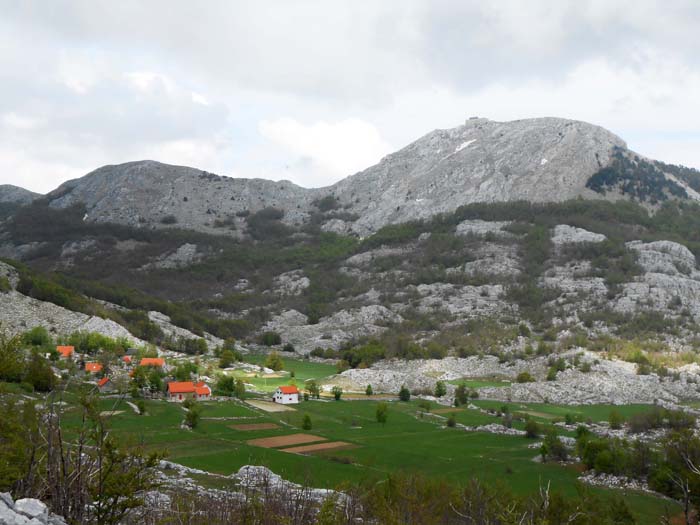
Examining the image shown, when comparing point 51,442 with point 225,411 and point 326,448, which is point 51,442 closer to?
point 326,448

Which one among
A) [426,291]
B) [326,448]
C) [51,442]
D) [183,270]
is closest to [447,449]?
[326,448]

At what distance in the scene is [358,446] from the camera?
5469 centimetres

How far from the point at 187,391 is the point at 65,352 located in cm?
2042

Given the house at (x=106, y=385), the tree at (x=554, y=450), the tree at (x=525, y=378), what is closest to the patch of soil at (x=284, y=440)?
the tree at (x=554, y=450)

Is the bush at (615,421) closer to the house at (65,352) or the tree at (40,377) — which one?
the tree at (40,377)

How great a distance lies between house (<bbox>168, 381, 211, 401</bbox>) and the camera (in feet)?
233

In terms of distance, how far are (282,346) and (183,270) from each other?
2891 inches

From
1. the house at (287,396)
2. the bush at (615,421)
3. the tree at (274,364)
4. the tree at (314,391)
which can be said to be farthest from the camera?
the tree at (274,364)

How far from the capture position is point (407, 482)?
3186cm

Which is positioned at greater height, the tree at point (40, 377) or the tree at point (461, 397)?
the tree at point (40, 377)

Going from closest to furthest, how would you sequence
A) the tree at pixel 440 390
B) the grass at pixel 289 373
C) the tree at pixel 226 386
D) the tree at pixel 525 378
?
the tree at pixel 226 386
the tree at pixel 440 390
the grass at pixel 289 373
the tree at pixel 525 378

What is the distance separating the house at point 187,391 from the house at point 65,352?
17.1 metres

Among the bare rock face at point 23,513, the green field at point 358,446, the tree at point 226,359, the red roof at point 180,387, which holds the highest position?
the bare rock face at point 23,513

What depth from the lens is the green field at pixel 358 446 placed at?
43.1m
